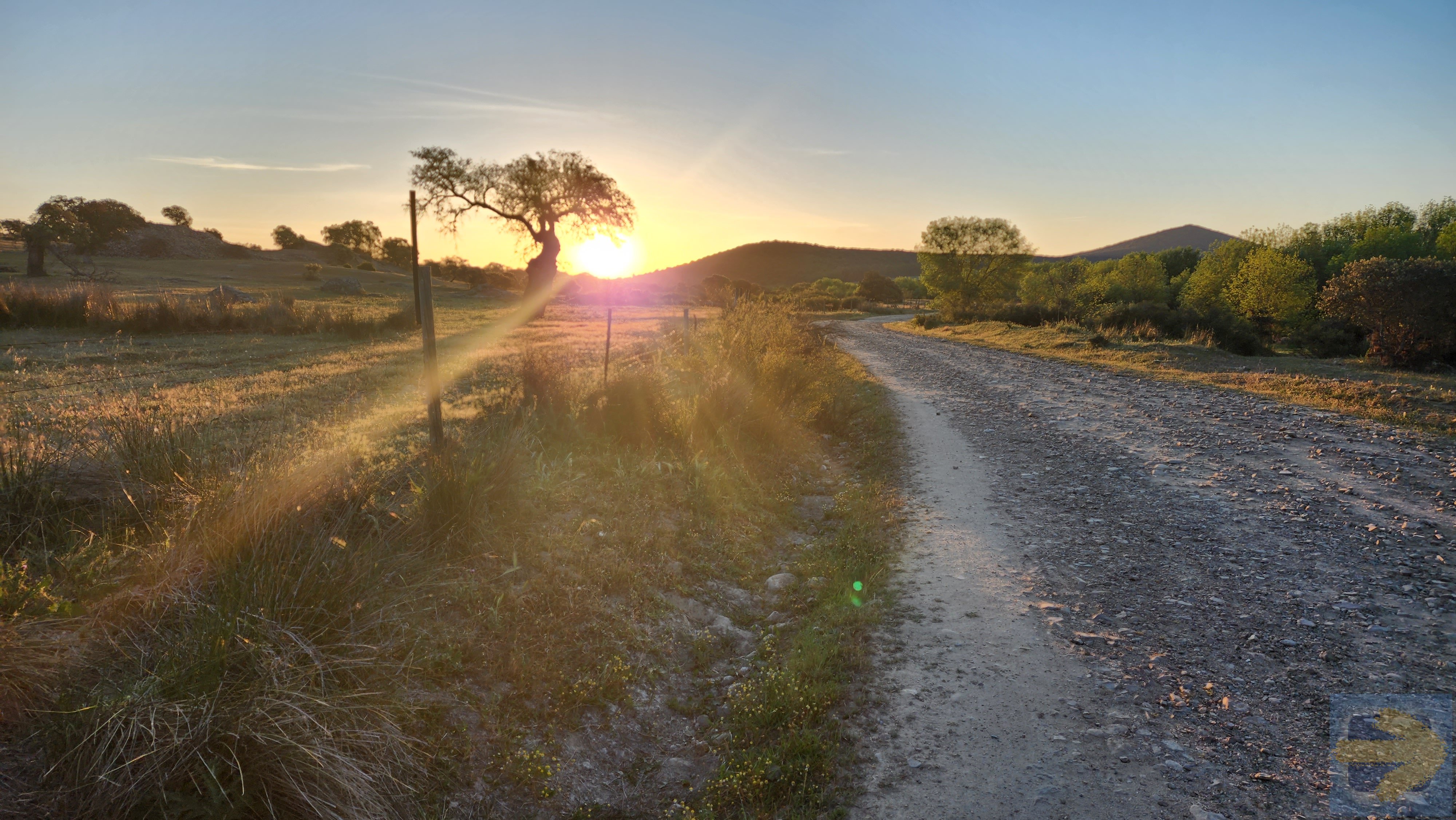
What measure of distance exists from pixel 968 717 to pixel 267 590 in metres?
3.92

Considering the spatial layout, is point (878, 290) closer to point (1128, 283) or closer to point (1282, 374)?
point (1128, 283)

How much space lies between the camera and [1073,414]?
11359 mm

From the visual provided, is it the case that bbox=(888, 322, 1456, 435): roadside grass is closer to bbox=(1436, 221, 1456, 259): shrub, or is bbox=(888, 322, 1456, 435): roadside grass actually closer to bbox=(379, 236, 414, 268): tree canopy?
bbox=(1436, 221, 1456, 259): shrub

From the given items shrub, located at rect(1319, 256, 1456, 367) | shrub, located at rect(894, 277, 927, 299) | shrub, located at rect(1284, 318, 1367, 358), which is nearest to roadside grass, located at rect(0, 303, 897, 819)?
shrub, located at rect(1319, 256, 1456, 367)

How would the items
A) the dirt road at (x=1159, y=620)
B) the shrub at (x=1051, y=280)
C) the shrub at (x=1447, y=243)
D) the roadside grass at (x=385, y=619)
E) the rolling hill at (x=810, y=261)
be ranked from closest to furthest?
the roadside grass at (x=385, y=619)
the dirt road at (x=1159, y=620)
the shrub at (x=1447, y=243)
the shrub at (x=1051, y=280)
the rolling hill at (x=810, y=261)

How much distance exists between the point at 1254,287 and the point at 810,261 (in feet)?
434

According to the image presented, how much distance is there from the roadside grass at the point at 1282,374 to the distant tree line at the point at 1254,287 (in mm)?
1581

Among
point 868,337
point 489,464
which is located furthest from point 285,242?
point 489,464

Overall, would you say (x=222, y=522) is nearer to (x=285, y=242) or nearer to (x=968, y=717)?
(x=968, y=717)

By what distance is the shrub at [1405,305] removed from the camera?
15.3 meters

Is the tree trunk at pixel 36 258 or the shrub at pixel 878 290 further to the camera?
the shrub at pixel 878 290

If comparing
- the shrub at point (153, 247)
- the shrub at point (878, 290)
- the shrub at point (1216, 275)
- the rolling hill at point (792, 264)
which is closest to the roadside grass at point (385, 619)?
the shrub at point (1216, 275)

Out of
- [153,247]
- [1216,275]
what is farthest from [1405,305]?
[153,247]

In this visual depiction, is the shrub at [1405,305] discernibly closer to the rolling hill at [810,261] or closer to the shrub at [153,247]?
the shrub at [153,247]
